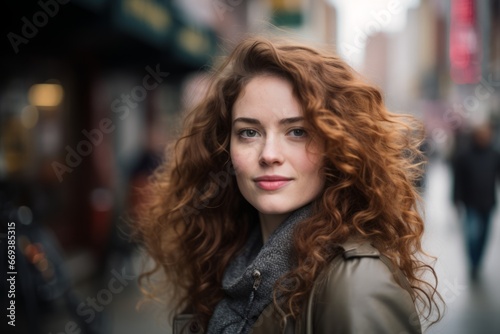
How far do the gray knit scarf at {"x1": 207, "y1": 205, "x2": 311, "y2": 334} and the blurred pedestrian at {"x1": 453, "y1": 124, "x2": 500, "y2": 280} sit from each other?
23.7ft

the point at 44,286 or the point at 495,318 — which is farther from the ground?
the point at 44,286

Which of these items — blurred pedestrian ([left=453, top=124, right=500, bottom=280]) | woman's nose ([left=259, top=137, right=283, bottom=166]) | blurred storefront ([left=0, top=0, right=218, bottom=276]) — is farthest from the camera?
blurred pedestrian ([left=453, top=124, right=500, bottom=280])

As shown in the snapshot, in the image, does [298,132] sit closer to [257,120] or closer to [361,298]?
[257,120]

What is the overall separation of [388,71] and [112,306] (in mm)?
168972

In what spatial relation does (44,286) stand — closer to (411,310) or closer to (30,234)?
(30,234)

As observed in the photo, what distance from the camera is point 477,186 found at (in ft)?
28.9

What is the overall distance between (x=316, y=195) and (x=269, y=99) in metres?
0.33

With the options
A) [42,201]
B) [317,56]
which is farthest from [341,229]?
[42,201]

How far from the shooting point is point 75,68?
31.0 feet

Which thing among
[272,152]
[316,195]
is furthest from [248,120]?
[316,195]

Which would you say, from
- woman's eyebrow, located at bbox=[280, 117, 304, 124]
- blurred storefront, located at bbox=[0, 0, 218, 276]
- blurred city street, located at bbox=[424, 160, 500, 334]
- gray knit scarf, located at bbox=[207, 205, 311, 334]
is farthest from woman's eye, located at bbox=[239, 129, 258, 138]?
blurred storefront, located at bbox=[0, 0, 218, 276]

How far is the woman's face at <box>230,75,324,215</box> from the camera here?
1.87 meters
